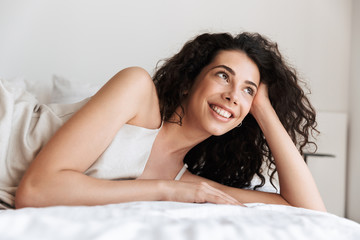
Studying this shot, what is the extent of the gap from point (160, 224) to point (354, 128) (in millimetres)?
2417

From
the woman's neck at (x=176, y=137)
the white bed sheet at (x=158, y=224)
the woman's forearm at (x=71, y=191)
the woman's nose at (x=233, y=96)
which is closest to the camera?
the white bed sheet at (x=158, y=224)

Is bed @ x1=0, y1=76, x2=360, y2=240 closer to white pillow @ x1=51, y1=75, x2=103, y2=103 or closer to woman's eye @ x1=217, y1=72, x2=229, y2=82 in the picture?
woman's eye @ x1=217, y1=72, x2=229, y2=82

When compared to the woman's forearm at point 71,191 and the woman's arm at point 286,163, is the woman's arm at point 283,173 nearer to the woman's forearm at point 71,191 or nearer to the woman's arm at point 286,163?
the woman's arm at point 286,163

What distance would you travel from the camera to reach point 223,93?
156 cm

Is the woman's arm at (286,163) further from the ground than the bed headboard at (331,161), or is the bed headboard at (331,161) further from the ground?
the woman's arm at (286,163)

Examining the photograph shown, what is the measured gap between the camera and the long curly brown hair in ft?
5.63

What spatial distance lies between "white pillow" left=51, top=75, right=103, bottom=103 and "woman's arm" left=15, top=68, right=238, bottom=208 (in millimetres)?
694

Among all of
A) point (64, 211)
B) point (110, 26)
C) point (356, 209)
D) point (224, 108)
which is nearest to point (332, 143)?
point (356, 209)

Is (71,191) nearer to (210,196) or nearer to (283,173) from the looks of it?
(210,196)

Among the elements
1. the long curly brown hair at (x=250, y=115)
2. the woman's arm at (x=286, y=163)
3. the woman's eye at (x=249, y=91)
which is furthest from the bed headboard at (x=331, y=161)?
the woman's eye at (x=249, y=91)

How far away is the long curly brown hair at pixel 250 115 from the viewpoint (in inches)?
67.6

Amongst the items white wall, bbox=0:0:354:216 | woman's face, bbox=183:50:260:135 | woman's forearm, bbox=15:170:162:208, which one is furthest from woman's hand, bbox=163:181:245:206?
white wall, bbox=0:0:354:216

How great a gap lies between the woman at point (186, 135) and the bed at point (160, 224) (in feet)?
0.90

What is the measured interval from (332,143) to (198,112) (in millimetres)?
1541
